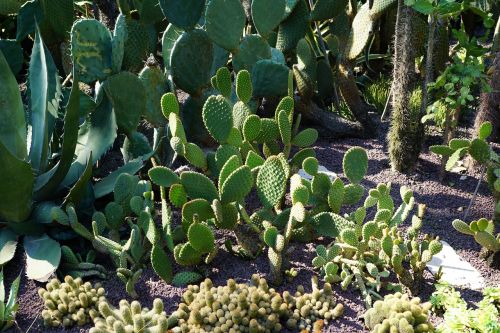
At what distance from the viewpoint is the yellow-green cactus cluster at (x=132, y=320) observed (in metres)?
2.35

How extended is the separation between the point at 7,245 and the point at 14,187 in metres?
0.30

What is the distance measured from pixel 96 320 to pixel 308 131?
1.39 metres

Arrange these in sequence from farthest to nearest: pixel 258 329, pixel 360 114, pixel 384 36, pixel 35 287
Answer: pixel 384 36 → pixel 360 114 → pixel 35 287 → pixel 258 329

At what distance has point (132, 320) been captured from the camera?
2.43m

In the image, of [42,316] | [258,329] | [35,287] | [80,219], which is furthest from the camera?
[80,219]

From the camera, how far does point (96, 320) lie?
2498 millimetres

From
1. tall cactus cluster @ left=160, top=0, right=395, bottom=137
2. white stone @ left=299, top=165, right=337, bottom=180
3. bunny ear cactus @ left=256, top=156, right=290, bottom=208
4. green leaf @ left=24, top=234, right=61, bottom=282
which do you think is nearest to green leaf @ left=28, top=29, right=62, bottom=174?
green leaf @ left=24, top=234, right=61, bottom=282

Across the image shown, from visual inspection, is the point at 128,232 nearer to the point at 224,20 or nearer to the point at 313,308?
the point at 313,308

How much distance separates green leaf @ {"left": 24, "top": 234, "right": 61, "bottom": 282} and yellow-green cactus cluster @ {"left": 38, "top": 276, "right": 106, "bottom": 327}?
64 mm

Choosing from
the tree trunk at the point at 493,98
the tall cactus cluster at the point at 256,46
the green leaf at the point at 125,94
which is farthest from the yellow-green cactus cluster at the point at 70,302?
the tree trunk at the point at 493,98

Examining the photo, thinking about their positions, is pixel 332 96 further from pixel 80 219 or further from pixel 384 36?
pixel 80 219

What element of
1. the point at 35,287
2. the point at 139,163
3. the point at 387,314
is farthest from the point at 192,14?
the point at 387,314

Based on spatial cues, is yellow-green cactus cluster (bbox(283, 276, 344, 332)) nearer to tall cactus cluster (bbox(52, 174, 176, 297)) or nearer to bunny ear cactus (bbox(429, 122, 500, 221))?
tall cactus cluster (bbox(52, 174, 176, 297))

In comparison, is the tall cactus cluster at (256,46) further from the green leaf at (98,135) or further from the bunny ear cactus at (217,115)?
the bunny ear cactus at (217,115)
